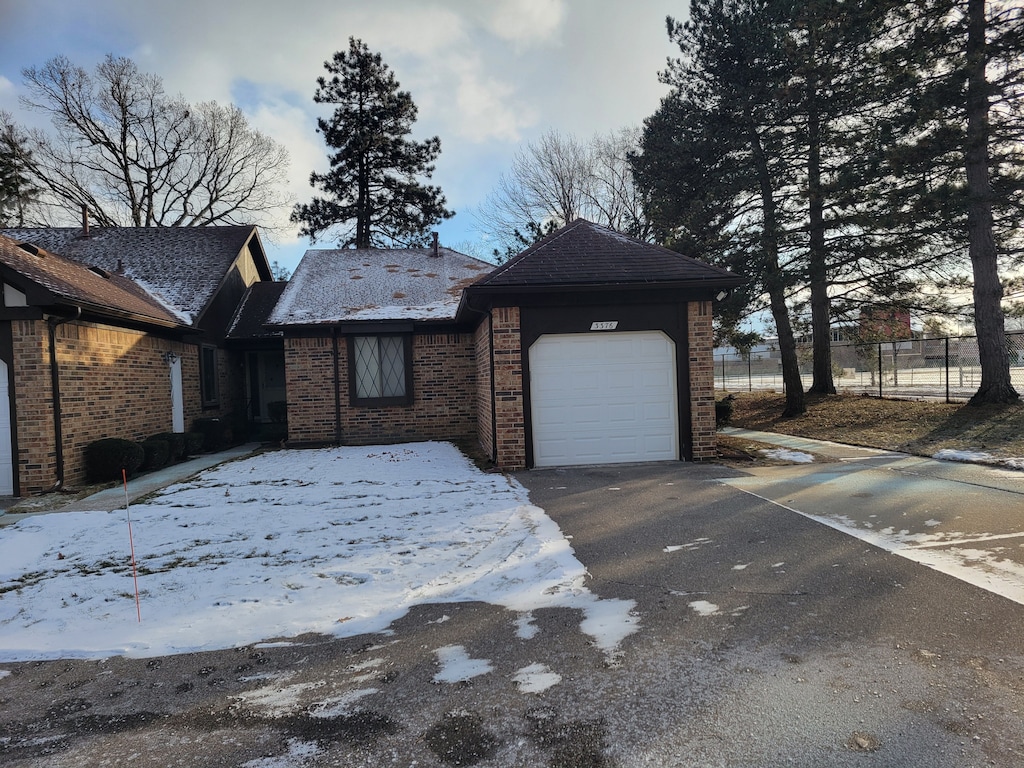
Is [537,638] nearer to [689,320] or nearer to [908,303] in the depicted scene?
[689,320]

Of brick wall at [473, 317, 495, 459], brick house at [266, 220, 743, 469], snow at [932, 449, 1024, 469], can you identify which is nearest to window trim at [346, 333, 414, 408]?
brick wall at [473, 317, 495, 459]

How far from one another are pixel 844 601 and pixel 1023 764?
5.41 feet

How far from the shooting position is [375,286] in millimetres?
14938

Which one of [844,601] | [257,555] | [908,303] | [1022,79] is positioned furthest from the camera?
[908,303]

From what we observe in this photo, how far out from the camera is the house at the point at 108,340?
340 inches

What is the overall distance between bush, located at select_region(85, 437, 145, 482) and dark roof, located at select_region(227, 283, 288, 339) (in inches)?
198

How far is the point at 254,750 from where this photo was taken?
2.61m

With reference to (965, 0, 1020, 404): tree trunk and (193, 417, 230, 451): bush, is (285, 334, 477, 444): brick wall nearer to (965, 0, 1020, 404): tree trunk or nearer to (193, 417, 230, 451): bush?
(193, 417, 230, 451): bush

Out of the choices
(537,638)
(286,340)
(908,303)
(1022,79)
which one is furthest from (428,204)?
(537,638)

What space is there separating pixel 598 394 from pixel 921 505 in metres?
4.45

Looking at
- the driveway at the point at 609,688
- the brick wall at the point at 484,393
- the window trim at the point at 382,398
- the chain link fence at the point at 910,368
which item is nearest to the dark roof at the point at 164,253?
the window trim at the point at 382,398

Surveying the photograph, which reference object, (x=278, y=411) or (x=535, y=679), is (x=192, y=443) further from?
(x=535, y=679)

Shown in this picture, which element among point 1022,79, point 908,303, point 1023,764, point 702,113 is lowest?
point 1023,764

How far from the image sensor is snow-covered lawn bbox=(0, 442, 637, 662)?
3.92 meters
